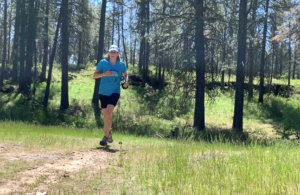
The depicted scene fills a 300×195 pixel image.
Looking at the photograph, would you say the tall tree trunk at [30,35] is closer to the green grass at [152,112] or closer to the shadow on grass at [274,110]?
the green grass at [152,112]

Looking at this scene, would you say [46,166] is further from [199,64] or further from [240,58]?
[240,58]

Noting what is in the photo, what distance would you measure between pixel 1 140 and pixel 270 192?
555 centimetres

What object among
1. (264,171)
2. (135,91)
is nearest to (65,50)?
(135,91)

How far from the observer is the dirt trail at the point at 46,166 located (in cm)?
340

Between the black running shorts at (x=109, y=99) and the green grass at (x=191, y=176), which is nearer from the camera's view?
the green grass at (x=191, y=176)

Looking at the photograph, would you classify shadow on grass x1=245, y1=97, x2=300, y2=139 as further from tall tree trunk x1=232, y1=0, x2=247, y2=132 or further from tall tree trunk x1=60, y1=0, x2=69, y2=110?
tall tree trunk x1=60, y1=0, x2=69, y2=110

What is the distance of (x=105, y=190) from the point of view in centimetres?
329

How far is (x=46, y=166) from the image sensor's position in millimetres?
4227

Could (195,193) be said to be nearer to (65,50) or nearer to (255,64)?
(255,64)

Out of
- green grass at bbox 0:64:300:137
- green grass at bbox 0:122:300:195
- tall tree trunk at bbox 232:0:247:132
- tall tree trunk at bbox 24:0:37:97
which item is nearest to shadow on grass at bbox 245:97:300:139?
green grass at bbox 0:64:300:137

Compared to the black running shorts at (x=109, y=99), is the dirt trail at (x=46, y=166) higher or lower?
lower

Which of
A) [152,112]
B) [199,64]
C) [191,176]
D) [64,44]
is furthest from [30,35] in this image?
[191,176]

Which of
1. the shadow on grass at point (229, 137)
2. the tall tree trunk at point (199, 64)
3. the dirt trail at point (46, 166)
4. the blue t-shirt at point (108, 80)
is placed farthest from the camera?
the tall tree trunk at point (199, 64)

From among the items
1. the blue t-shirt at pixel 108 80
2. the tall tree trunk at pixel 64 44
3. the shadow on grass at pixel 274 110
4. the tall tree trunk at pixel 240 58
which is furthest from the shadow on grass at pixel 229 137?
the tall tree trunk at pixel 64 44
